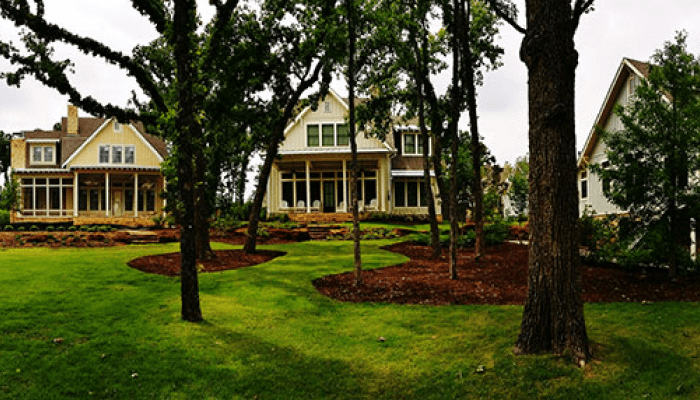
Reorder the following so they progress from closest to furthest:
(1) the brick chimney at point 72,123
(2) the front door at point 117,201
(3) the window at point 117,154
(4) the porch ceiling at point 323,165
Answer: (4) the porch ceiling at point 323,165 → (3) the window at point 117,154 → (2) the front door at point 117,201 → (1) the brick chimney at point 72,123

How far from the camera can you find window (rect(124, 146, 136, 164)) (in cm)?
3572


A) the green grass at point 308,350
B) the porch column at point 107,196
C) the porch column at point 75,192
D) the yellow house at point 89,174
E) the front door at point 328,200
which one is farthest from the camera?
the yellow house at point 89,174

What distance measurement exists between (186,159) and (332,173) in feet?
86.6

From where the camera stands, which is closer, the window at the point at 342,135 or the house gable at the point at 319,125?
the house gable at the point at 319,125

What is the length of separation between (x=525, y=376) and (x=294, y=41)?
49.8 ft

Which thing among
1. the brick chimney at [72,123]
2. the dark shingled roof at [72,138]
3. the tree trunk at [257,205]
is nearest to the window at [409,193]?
the dark shingled roof at [72,138]

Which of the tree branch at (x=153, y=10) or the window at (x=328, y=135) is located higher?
the tree branch at (x=153, y=10)

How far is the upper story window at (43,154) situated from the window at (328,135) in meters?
20.4

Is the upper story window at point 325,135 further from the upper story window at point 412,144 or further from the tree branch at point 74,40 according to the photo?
the tree branch at point 74,40

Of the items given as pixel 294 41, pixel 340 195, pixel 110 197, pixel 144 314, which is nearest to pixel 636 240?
pixel 144 314

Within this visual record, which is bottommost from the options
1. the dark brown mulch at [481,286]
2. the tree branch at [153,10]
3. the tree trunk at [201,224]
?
the dark brown mulch at [481,286]

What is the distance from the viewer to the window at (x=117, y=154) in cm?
3547

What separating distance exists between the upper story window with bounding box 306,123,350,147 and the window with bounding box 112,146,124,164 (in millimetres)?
13458

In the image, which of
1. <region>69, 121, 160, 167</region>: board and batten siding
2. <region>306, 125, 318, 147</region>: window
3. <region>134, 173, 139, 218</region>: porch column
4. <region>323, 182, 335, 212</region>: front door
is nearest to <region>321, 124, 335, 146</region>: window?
<region>306, 125, 318, 147</region>: window
